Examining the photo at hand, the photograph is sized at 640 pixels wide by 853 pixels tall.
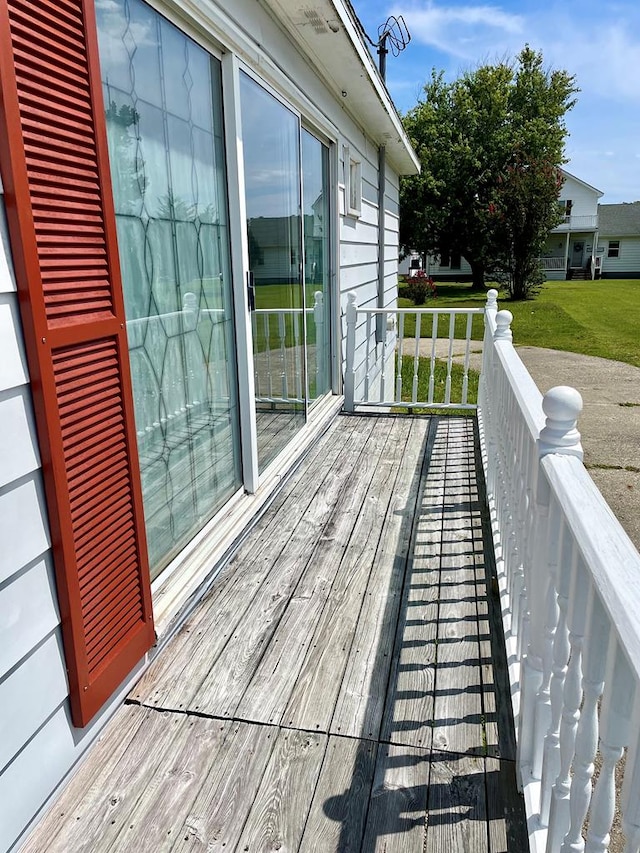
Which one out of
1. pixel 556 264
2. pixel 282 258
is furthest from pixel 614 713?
pixel 556 264

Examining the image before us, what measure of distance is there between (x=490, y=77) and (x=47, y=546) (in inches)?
953

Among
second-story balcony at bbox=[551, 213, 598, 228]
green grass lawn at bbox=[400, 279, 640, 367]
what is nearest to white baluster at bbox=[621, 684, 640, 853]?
green grass lawn at bbox=[400, 279, 640, 367]

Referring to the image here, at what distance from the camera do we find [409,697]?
1733 millimetres

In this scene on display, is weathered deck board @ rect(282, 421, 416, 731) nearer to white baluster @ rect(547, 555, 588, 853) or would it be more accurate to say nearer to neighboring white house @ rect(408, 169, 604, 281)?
white baluster @ rect(547, 555, 588, 853)

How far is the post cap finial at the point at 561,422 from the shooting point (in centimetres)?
111

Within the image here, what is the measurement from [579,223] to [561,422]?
32.4 m

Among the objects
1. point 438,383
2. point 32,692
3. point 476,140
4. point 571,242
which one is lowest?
point 438,383

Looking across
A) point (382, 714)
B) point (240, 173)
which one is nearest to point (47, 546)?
point (382, 714)

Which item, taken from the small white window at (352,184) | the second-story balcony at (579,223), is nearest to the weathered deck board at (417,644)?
the small white window at (352,184)

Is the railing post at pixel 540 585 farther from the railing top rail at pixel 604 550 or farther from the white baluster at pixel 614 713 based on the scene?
the white baluster at pixel 614 713

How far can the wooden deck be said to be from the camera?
1.34 m

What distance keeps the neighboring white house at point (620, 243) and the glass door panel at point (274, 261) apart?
32.3 m

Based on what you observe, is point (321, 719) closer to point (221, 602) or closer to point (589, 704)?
point (221, 602)

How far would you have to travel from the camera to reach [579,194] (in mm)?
29359
